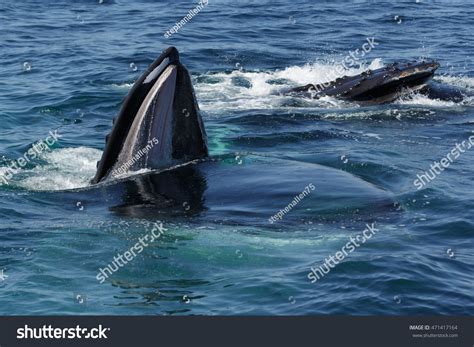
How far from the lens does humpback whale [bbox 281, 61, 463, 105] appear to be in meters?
22.9

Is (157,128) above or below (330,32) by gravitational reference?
above

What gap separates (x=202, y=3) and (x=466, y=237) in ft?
94.5

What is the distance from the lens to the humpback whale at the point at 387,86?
22.9m

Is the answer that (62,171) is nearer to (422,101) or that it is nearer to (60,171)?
(60,171)

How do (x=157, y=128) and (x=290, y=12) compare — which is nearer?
(x=157, y=128)

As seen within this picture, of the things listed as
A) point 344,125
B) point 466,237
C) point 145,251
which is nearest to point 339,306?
point 145,251

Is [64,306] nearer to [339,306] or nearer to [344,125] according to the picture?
[339,306]

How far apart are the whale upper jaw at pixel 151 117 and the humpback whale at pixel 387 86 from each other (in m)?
9.55

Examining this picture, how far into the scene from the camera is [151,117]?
46.4 feet

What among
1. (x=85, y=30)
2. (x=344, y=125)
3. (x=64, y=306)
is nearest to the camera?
(x=64, y=306)

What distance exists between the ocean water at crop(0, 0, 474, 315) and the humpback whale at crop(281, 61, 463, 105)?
Answer: 1.04 ft

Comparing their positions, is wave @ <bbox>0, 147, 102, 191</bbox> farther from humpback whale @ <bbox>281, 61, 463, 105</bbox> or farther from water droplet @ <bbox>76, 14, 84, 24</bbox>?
water droplet @ <bbox>76, 14, 84, 24</bbox>

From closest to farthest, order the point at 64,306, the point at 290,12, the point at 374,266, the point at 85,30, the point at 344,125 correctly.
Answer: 1. the point at 64,306
2. the point at 374,266
3. the point at 344,125
4. the point at 85,30
5. the point at 290,12

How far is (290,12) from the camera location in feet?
134
